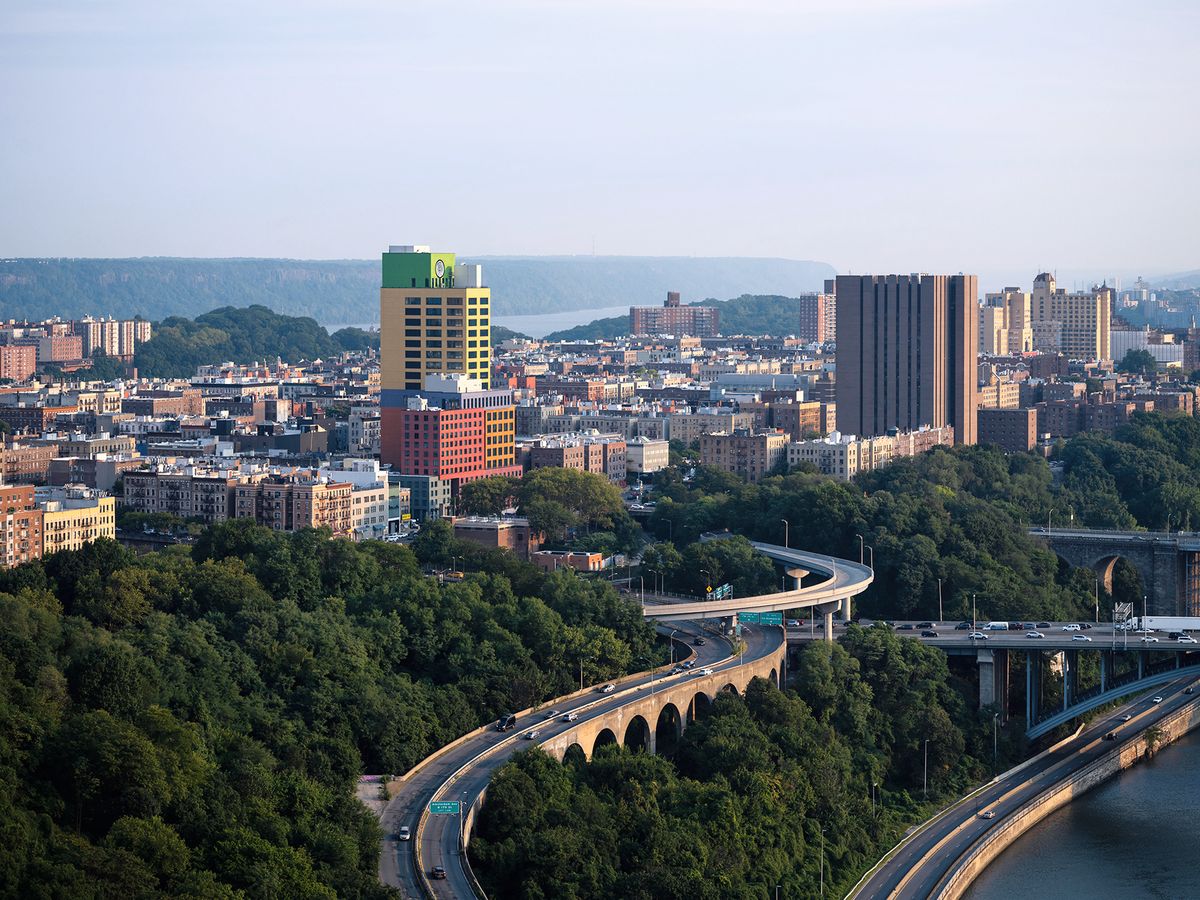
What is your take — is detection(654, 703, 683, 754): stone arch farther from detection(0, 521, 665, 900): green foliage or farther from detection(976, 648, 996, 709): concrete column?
detection(976, 648, 996, 709): concrete column

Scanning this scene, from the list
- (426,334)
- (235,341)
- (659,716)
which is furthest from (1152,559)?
(235,341)

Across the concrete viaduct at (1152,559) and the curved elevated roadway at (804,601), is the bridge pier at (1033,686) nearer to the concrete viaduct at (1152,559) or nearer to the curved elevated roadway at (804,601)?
the curved elevated roadway at (804,601)

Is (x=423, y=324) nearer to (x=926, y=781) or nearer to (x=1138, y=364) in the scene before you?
(x=926, y=781)

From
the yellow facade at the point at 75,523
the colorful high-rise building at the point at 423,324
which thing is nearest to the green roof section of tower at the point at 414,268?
the colorful high-rise building at the point at 423,324

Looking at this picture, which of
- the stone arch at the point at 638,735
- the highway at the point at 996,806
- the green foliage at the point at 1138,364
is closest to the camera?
the highway at the point at 996,806

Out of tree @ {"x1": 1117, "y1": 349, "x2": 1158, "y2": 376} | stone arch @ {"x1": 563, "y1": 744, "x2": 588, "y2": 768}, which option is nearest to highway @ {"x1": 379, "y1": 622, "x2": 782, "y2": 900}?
stone arch @ {"x1": 563, "y1": 744, "x2": 588, "y2": 768}

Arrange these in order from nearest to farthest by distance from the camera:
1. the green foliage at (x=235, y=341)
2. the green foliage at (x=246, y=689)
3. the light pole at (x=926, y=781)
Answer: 1. the green foliage at (x=246, y=689)
2. the light pole at (x=926, y=781)
3. the green foliage at (x=235, y=341)

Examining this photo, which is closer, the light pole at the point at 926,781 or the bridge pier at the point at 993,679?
the light pole at the point at 926,781

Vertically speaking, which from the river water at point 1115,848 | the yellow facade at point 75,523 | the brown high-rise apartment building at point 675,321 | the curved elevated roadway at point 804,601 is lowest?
the river water at point 1115,848
